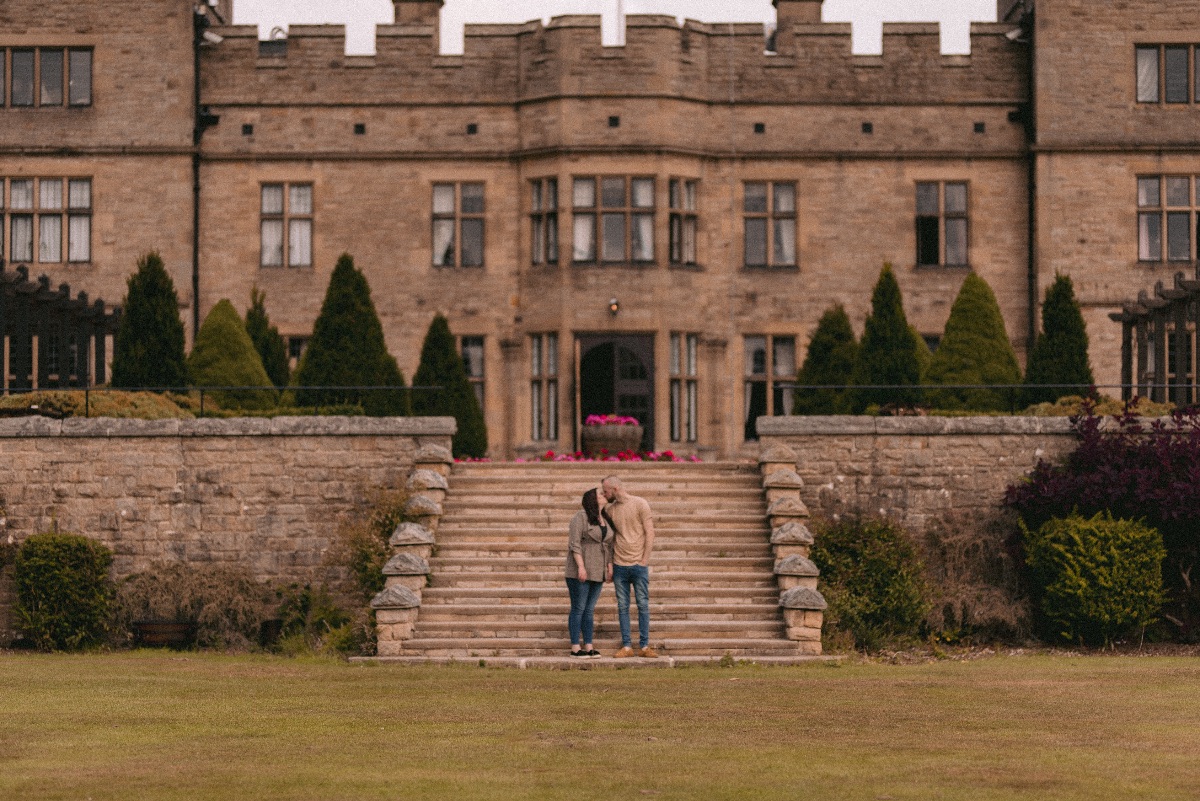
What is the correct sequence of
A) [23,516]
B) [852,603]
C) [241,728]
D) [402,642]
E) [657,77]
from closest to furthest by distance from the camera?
[241,728], [402,642], [852,603], [23,516], [657,77]

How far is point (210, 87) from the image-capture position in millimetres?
32531

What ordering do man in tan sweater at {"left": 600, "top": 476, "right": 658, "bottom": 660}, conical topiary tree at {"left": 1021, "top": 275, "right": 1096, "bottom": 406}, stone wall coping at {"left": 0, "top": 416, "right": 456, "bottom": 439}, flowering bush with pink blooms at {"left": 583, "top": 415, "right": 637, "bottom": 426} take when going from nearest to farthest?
man in tan sweater at {"left": 600, "top": 476, "right": 658, "bottom": 660}, stone wall coping at {"left": 0, "top": 416, "right": 456, "bottom": 439}, flowering bush with pink blooms at {"left": 583, "top": 415, "right": 637, "bottom": 426}, conical topiary tree at {"left": 1021, "top": 275, "right": 1096, "bottom": 406}

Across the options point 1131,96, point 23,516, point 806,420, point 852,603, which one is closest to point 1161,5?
point 1131,96

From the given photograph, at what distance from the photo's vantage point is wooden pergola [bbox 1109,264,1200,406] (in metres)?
26.0

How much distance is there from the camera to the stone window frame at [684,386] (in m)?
31.5

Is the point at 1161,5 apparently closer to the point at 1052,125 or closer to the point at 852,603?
the point at 1052,125

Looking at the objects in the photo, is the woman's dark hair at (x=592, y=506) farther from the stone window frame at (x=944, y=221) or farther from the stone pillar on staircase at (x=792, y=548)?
the stone window frame at (x=944, y=221)

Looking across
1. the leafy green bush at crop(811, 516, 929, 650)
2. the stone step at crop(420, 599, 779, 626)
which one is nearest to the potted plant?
the leafy green bush at crop(811, 516, 929, 650)

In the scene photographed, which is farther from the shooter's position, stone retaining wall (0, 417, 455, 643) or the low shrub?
stone retaining wall (0, 417, 455, 643)

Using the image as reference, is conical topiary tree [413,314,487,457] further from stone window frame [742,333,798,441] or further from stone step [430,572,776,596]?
stone step [430,572,776,596]

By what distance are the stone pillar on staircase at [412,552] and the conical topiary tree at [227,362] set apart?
4958mm

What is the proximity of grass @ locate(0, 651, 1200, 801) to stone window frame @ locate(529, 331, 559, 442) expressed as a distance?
13091mm

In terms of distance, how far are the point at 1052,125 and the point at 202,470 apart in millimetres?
16622

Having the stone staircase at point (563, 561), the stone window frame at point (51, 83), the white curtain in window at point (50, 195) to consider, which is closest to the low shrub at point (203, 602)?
the stone staircase at point (563, 561)
